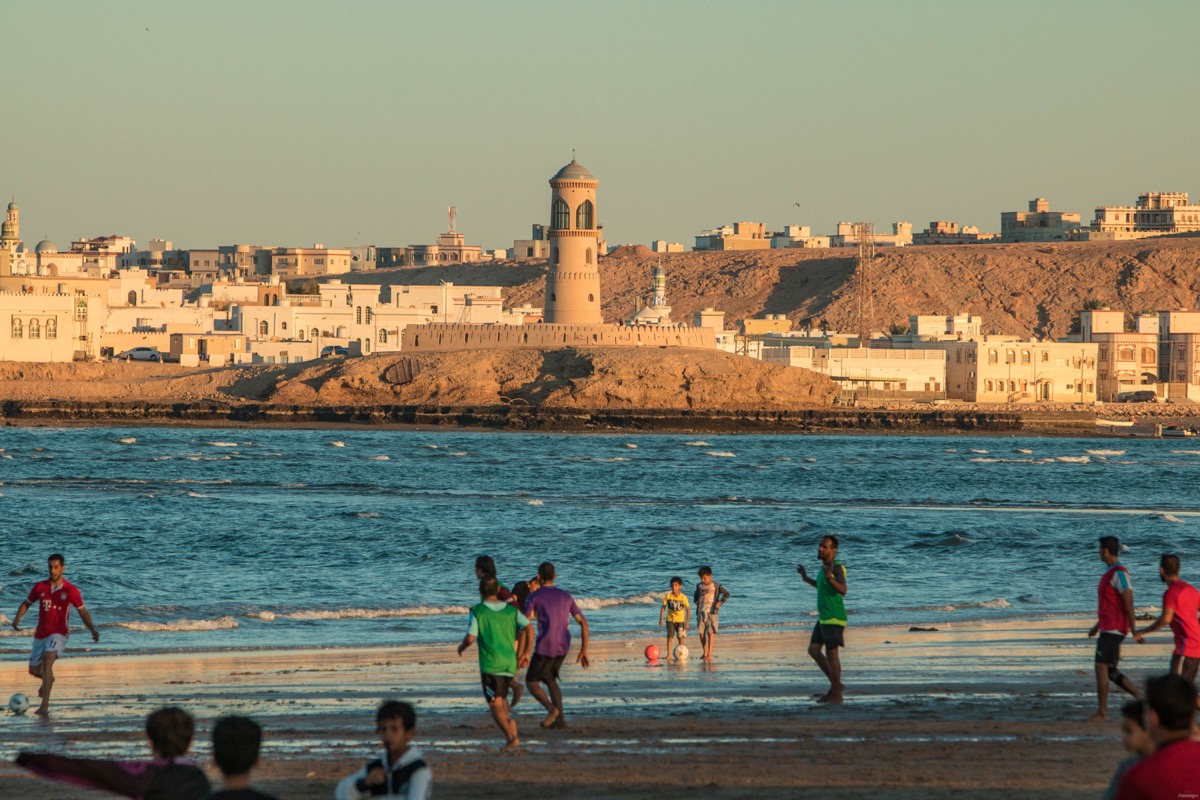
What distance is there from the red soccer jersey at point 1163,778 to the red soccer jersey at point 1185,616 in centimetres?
620

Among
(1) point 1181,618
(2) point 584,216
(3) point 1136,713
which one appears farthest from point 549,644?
(2) point 584,216

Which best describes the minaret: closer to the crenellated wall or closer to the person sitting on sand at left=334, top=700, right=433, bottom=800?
the crenellated wall

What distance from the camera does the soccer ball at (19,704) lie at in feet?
→ 42.7

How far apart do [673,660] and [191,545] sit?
52.6ft

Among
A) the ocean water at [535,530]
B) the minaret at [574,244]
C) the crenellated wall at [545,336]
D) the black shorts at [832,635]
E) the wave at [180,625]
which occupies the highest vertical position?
the minaret at [574,244]

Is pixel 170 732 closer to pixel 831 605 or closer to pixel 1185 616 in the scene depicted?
pixel 1185 616

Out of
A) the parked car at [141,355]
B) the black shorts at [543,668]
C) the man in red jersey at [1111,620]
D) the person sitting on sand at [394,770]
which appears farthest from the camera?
the parked car at [141,355]

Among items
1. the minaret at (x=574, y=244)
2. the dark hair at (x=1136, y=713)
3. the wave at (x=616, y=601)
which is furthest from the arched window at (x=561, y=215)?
the dark hair at (x=1136, y=713)

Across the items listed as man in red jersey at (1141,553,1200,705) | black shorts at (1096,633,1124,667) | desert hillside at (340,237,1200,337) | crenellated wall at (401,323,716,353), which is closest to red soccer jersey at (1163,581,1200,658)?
man in red jersey at (1141,553,1200,705)

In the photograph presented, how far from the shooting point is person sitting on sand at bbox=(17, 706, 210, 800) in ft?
20.5

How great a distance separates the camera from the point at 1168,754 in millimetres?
5980

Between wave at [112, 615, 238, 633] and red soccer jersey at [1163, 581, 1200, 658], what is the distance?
11.2m

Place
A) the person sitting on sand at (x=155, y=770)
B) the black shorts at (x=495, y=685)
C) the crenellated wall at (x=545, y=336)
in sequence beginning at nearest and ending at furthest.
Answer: the person sitting on sand at (x=155, y=770) < the black shorts at (x=495, y=685) < the crenellated wall at (x=545, y=336)

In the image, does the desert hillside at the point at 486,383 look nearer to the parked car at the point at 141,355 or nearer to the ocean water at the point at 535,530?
the parked car at the point at 141,355
